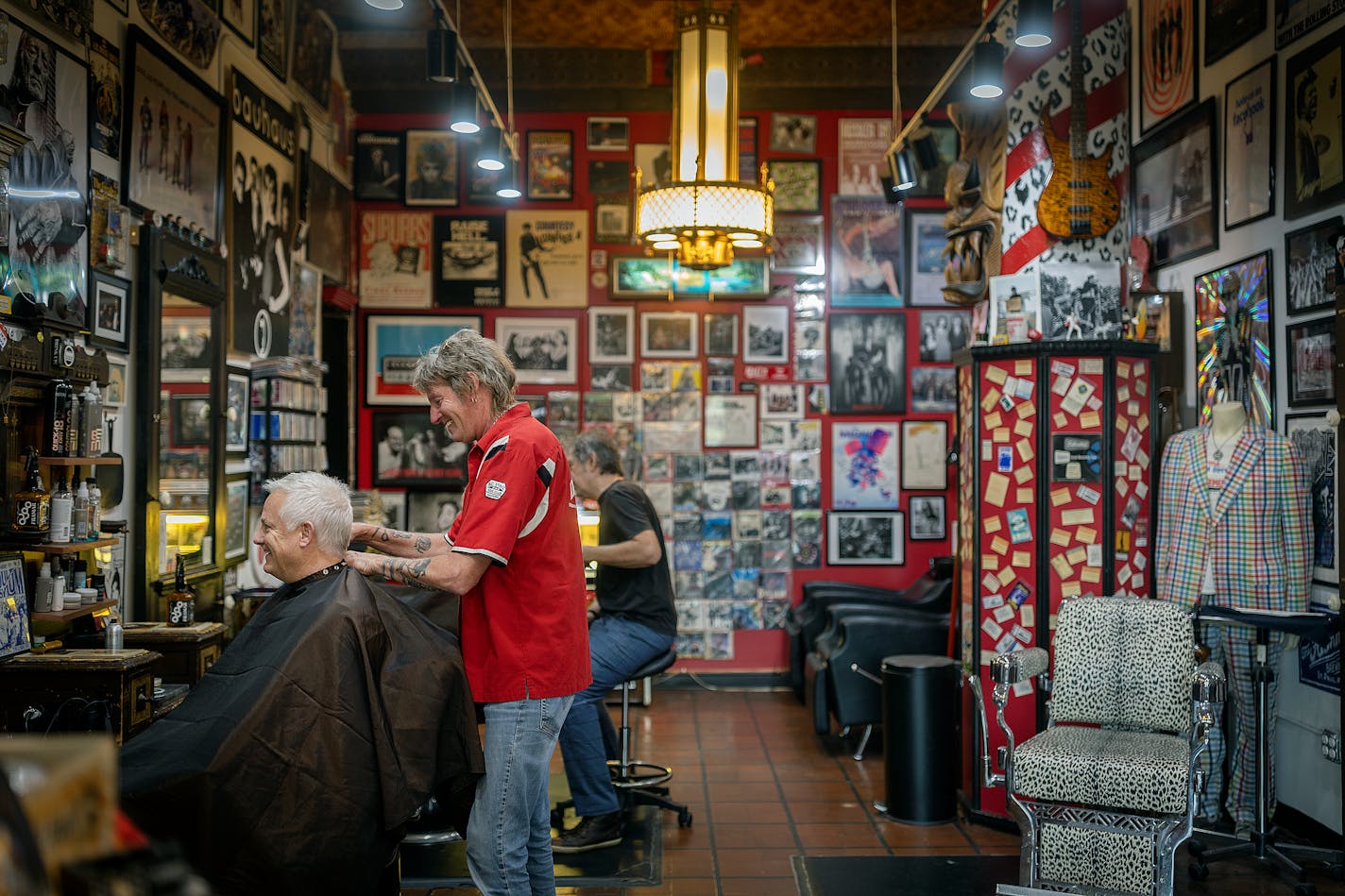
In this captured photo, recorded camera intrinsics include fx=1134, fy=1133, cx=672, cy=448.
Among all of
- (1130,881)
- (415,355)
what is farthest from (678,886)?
(415,355)

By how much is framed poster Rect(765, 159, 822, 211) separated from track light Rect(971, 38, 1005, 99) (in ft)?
9.60

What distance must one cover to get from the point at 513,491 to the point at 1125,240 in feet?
11.8

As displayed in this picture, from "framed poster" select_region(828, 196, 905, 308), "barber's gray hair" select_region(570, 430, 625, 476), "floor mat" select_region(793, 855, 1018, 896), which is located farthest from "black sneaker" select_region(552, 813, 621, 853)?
"framed poster" select_region(828, 196, 905, 308)

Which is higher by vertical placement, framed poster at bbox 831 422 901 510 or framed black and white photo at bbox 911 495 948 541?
framed poster at bbox 831 422 901 510

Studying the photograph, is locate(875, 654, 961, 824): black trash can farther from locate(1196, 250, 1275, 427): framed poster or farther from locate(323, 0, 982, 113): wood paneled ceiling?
locate(323, 0, 982, 113): wood paneled ceiling

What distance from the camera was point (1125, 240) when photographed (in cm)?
498

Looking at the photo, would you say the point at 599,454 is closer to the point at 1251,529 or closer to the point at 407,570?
the point at 407,570

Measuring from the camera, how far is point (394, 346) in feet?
23.4

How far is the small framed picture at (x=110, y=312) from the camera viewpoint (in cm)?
371

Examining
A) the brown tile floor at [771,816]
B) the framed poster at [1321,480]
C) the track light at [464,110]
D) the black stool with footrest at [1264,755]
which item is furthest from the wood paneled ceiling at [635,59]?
the black stool with footrest at [1264,755]

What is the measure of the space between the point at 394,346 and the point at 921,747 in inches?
168

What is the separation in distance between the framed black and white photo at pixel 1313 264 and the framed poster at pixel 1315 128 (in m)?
0.08

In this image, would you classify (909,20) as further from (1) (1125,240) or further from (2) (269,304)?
(2) (269,304)

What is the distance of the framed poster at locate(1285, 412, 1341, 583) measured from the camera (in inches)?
158
